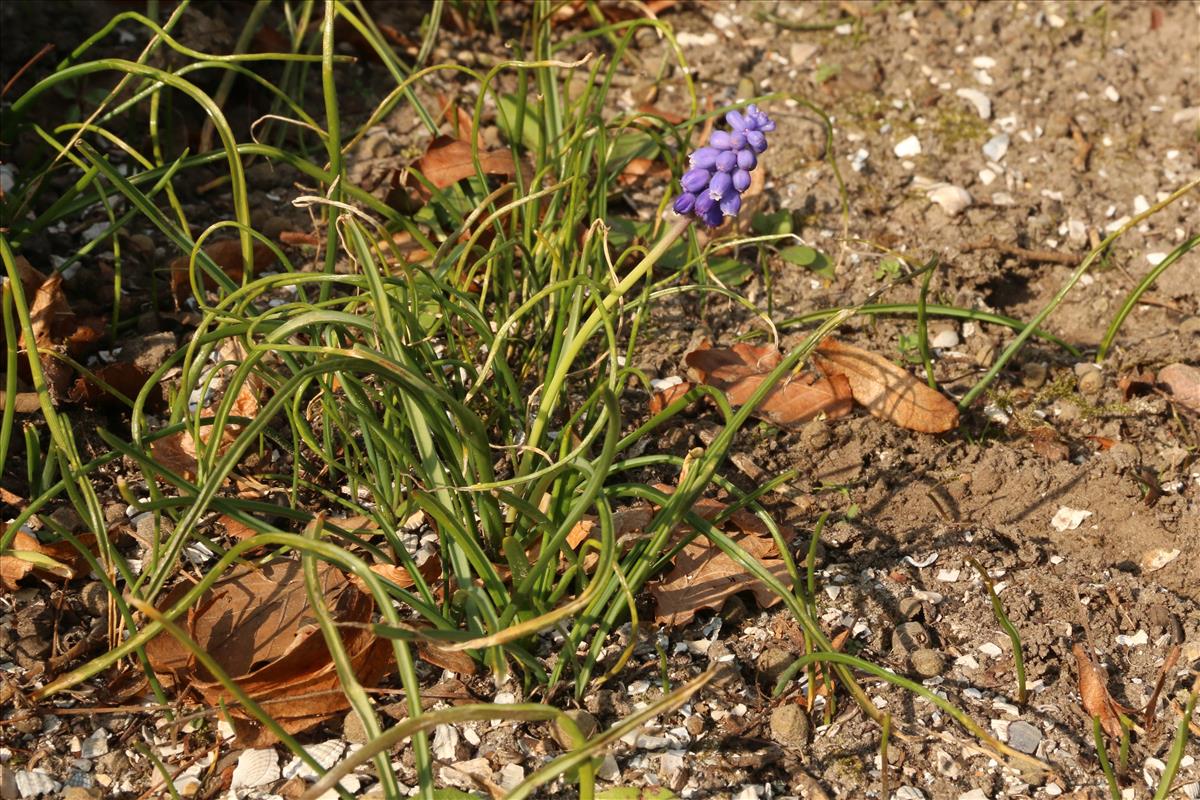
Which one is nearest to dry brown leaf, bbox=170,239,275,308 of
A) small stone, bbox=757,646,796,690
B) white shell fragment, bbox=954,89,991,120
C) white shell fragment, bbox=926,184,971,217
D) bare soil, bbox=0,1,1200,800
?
bare soil, bbox=0,1,1200,800

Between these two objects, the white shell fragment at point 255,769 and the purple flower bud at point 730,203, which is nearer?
the purple flower bud at point 730,203

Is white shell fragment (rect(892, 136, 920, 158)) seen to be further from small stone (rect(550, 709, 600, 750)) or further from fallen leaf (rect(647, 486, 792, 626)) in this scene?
small stone (rect(550, 709, 600, 750))

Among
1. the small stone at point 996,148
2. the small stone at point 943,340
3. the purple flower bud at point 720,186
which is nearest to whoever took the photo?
the purple flower bud at point 720,186

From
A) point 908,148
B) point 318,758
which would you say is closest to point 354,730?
point 318,758

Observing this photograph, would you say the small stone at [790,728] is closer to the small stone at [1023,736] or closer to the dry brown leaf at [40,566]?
the small stone at [1023,736]

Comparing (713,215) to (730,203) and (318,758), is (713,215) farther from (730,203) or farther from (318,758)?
(318,758)

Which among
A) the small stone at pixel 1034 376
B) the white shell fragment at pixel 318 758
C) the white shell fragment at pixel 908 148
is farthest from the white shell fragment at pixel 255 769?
the white shell fragment at pixel 908 148
